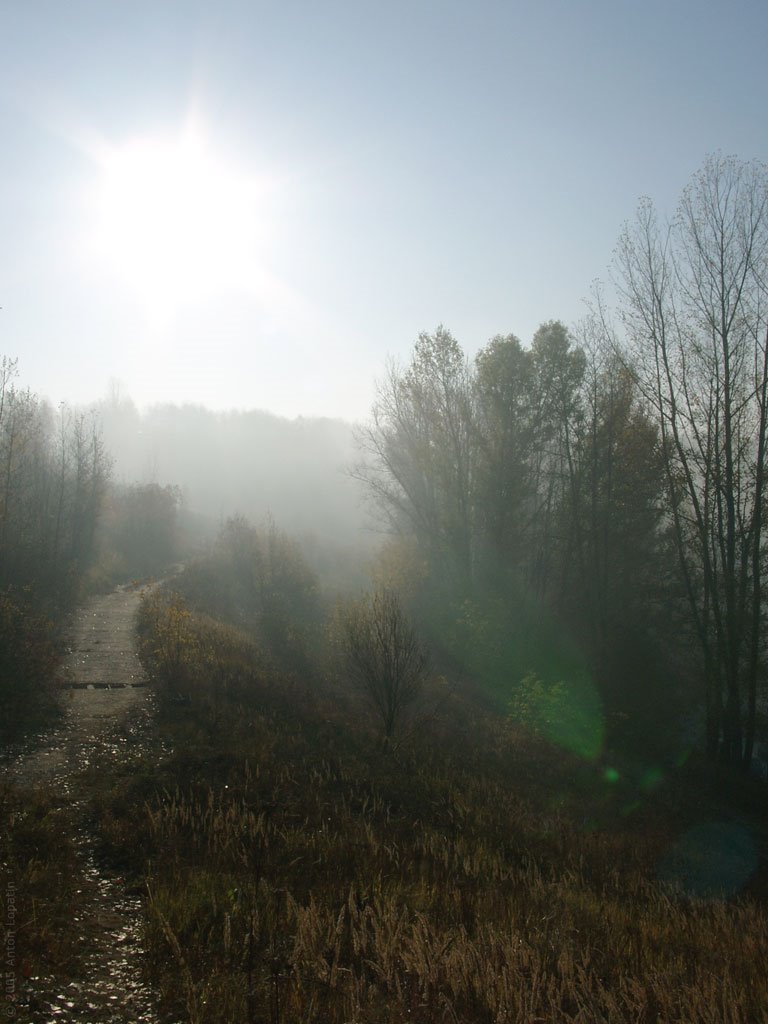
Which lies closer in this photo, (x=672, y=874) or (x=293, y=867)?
(x=293, y=867)

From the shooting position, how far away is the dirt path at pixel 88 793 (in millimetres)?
4188

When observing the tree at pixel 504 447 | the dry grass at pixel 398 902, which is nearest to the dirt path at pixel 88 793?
the dry grass at pixel 398 902

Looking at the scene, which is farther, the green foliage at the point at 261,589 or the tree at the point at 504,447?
the tree at the point at 504,447

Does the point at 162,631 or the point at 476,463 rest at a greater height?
the point at 476,463

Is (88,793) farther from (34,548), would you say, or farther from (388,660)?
(34,548)

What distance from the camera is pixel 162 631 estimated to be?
55.4 ft

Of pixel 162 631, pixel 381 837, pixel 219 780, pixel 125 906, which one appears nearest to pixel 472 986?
pixel 125 906

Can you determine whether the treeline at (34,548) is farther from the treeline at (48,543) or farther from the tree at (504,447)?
the tree at (504,447)

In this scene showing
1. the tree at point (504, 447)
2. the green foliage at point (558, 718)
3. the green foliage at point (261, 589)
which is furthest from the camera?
the tree at point (504, 447)

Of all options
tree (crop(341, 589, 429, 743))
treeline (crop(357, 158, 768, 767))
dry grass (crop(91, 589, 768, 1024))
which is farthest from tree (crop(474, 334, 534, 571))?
dry grass (crop(91, 589, 768, 1024))

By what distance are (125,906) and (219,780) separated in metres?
3.57

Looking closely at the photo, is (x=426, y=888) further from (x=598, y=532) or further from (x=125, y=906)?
(x=598, y=532)

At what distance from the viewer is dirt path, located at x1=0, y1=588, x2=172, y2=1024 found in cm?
419

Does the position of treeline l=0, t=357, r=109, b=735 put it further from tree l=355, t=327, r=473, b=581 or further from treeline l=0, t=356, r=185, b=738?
tree l=355, t=327, r=473, b=581
